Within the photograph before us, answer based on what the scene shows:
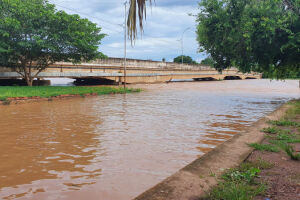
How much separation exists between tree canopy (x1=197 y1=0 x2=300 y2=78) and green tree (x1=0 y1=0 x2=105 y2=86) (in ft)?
36.4

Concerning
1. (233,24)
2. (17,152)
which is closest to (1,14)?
(233,24)

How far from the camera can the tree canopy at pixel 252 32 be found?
492 inches

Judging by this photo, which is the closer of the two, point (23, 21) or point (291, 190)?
point (291, 190)

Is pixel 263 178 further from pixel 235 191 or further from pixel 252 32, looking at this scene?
pixel 252 32

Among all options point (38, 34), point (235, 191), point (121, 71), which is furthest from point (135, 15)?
point (121, 71)

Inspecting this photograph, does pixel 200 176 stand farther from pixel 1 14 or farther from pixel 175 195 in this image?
pixel 1 14

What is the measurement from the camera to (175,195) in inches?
101

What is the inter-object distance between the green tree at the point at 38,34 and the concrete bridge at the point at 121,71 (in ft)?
12.1

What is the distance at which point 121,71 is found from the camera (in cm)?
3403

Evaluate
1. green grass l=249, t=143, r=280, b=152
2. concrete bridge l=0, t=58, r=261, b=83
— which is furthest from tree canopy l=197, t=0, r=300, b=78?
green grass l=249, t=143, r=280, b=152

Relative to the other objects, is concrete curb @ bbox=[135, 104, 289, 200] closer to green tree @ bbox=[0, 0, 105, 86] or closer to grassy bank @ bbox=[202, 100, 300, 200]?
grassy bank @ bbox=[202, 100, 300, 200]

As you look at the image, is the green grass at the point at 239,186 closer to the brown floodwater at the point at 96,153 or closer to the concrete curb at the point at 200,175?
the concrete curb at the point at 200,175

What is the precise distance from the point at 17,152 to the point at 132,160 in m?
2.19

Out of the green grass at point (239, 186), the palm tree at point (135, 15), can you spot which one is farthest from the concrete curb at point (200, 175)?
the palm tree at point (135, 15)
